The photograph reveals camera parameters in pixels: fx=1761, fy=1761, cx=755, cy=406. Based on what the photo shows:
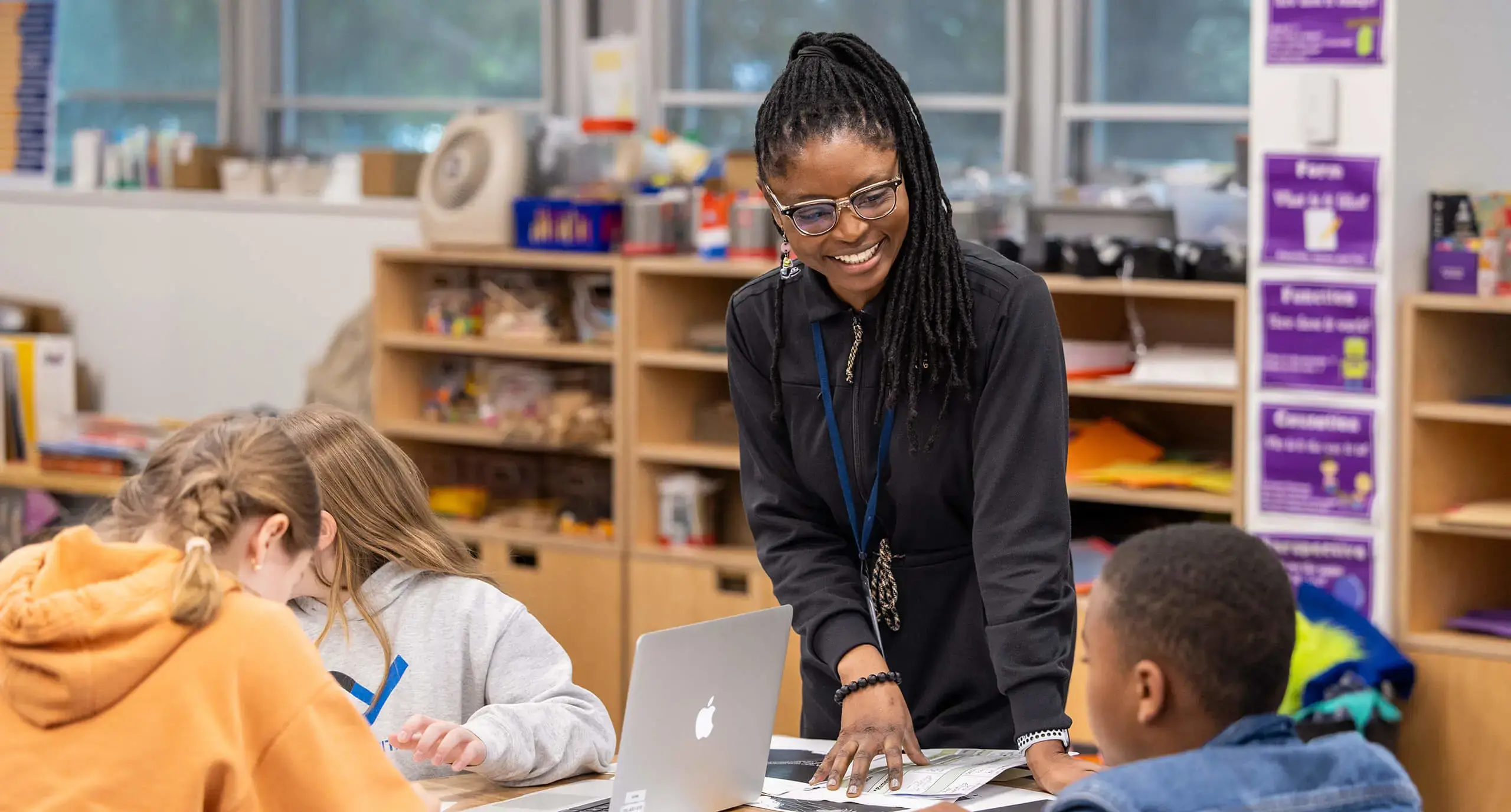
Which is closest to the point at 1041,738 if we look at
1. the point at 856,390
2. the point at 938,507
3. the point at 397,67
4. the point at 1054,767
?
the point at 1054,767

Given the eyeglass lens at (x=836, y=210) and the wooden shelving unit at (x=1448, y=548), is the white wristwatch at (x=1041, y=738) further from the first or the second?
the wooden shelving unit at (x=1448, y=548)

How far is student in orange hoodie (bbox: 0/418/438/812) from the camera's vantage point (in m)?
1.39

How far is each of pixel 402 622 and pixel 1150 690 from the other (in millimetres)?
998

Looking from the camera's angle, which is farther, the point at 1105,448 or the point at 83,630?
the point at 1105,448

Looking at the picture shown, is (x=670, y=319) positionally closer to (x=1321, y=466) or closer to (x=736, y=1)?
(x=736, y=1)

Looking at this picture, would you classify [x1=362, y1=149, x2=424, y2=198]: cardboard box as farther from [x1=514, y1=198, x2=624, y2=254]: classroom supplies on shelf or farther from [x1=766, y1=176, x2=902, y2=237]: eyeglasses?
[x1=766, y1=176, x2=902, y2=237]: eyeglasses

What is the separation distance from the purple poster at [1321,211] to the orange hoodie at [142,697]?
8.24 ft

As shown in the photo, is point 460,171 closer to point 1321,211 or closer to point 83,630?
point 1321,211

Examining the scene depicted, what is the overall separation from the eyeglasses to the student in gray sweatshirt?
59cm

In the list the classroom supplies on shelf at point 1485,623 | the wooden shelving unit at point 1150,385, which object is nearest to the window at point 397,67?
the wooden shelving unit at point 1150,385

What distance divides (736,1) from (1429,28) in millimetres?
2050

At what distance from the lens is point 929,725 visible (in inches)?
78.5

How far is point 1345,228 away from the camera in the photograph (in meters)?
3.42

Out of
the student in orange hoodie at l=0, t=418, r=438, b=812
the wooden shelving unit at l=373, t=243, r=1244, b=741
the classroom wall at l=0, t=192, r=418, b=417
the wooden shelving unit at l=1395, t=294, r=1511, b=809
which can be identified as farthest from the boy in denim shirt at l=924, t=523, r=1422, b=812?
the classroom wall at l=0, t=192, r=418, b=417
